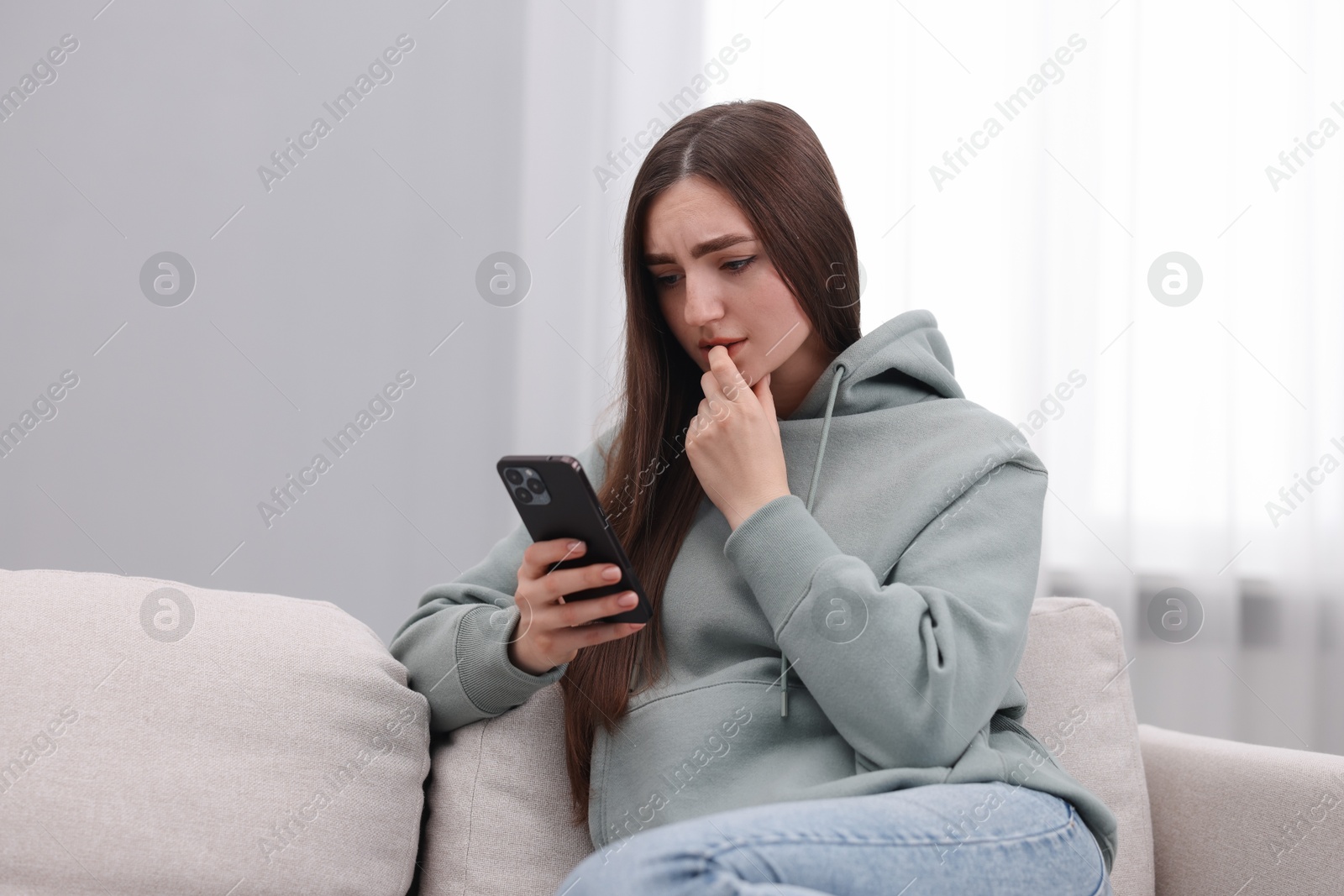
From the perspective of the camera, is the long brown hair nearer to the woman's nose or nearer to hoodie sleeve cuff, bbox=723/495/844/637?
the woman's nose

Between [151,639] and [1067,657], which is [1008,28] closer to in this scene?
[1067,657]

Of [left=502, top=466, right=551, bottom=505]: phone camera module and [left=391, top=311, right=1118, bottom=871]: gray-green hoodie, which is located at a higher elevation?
[left=502, top=466, right=551, bottom=505]: phone camera module

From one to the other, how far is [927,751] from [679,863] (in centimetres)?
31

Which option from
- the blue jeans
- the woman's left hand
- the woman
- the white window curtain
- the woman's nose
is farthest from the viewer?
the white window curtain

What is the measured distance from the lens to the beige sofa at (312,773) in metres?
0.94

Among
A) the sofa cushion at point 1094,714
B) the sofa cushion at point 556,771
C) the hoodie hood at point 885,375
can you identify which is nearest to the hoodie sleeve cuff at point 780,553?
the hoodie hood at point 885,375

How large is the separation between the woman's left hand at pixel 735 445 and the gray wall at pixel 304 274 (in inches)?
44.1

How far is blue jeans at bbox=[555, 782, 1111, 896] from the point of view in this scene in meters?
0.70

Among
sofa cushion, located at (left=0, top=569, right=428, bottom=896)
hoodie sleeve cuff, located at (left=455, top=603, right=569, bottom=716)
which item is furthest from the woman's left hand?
sofa cushion, located at (left=0, top=569, right=428, bottom=896)

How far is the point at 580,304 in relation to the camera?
2246 mm

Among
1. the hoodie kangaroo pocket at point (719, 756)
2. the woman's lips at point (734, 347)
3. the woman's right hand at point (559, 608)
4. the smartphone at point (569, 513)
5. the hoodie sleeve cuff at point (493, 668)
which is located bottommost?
the hoodie kangaroo pocket at point (719, 756)

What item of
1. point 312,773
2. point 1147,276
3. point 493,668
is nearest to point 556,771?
point 493,668

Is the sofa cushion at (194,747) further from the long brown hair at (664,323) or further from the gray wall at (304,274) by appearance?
the gray wall at (304,274)

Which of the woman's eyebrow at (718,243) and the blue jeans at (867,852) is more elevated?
the woman's eyebrow at (718,243)
